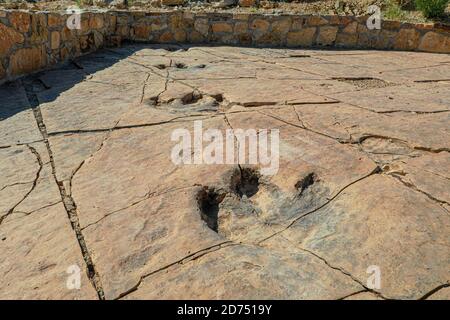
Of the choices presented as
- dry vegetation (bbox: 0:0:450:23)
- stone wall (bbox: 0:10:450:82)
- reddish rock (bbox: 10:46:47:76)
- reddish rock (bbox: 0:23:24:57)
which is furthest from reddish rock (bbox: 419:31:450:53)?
reddish rock (bbox: 0:23:24:57)

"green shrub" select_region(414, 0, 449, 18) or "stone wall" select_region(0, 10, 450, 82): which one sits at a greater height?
"green shrub" select_region(414, 0, 449, 18)

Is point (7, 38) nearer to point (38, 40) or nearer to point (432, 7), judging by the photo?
point (38, 40)

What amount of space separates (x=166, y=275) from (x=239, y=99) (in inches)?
79.6

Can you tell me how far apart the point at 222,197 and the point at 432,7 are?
217 inches

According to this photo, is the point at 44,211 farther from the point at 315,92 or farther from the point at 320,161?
the point at 315,92

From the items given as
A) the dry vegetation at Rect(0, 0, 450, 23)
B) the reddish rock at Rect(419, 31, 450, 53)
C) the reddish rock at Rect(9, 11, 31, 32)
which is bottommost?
the reddish rock at Rect(9, 11, 31, 32)

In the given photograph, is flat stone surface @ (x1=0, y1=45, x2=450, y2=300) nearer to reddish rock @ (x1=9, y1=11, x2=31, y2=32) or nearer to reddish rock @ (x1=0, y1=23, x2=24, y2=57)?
reddish rock @ (x1=0, y1=23, x2=24, y2=57)

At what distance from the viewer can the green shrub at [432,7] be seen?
5884mm

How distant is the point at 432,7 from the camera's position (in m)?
5.93

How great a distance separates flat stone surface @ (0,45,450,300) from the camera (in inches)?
58.5

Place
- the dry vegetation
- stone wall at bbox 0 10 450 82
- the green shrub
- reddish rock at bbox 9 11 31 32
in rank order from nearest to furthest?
1. reddish rock at bbox 9 11 31 32
2. stone wall at bbox 0 10 450 82
3. the green shrub
4. the dry vegetation

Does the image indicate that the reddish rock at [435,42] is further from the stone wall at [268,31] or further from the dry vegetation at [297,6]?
the dry vegetation at [297,6]

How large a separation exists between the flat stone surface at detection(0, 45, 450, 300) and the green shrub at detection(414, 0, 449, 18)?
10.1 feet

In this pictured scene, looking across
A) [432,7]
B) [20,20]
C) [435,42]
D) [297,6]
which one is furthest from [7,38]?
[432,7]
